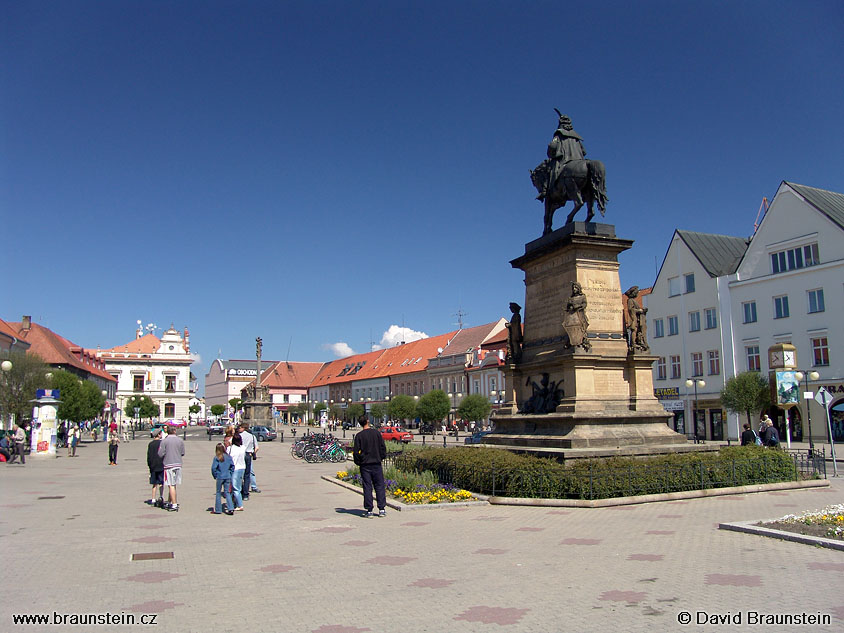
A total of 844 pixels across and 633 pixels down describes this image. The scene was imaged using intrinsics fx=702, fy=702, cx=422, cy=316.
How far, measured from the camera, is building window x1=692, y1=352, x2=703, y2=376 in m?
50.2

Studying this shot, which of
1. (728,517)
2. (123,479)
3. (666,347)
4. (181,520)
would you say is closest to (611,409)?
(728,517)

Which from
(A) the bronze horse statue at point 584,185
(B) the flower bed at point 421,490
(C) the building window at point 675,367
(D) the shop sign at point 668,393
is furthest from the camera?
(C) the building window at point 675,367

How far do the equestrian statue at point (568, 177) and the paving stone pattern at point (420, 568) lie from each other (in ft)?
26.8

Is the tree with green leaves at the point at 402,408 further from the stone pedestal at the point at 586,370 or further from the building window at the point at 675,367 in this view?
the stone pedestal at the point at 586,370

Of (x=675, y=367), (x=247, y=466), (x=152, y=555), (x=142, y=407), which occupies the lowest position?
(x=152, y=555)

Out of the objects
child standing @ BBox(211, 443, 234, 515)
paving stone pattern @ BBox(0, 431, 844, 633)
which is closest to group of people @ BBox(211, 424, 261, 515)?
child standing @ BBox(211, 443, 234, 515)

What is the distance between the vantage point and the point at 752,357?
152ft

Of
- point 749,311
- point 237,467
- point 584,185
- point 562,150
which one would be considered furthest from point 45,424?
point 749,311

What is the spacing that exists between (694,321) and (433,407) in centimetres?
2427

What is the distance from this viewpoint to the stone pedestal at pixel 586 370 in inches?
633

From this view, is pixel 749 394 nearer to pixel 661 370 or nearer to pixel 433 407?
pixel 661 370

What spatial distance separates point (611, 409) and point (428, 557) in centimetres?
863

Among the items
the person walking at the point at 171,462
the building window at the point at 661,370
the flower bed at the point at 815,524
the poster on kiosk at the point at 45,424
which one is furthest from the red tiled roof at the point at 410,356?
the flower bed at the point at 815,524

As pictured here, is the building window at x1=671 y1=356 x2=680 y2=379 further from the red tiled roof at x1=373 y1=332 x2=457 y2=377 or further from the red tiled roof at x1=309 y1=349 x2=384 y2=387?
the red tiled roof at x1=309 y1=349 x2=384 y2=387
